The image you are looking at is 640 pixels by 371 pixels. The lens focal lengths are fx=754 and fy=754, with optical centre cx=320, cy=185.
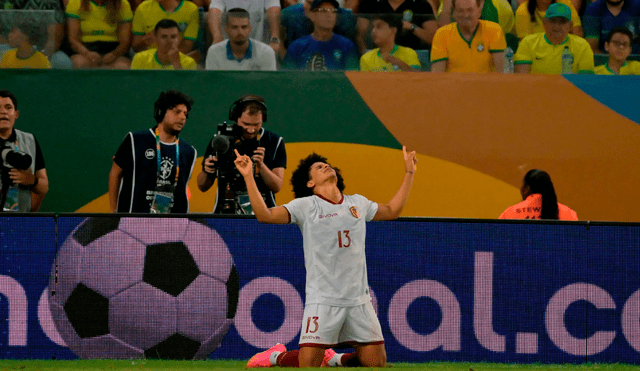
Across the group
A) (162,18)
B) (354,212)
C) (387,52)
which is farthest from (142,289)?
(387,52)

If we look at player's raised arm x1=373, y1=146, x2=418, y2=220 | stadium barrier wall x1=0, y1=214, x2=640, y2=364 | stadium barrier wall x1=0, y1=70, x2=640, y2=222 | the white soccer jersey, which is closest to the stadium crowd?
stadium barrier wall x1=0, y1=70, x2=640, y2=222

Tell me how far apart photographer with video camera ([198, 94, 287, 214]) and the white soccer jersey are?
1.33m

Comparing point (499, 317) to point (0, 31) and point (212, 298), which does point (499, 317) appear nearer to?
point (212, 298)

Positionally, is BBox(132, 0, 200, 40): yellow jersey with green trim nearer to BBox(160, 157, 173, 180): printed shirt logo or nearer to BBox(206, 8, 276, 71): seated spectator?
BBox(206, 8, 276, 71): seated spectator

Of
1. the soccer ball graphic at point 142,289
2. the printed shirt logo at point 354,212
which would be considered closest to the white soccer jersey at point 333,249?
the printed shirt logo at point 354,212

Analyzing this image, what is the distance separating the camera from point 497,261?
18.4 ft

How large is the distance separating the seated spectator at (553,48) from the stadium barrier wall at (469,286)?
3.45 m

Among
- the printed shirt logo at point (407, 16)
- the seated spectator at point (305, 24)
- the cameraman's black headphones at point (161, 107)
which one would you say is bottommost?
the cameraman's black headphones at point (161, 107)

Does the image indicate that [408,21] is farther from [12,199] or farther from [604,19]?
[12,199]

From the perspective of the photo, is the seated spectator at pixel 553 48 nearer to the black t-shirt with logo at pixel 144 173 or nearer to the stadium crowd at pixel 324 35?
the stadium crowd at pixel 324 35

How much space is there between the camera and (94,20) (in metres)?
8.20

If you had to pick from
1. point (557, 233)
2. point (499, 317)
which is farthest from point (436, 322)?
point (557, 233)

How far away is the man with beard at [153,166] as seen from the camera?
638cm

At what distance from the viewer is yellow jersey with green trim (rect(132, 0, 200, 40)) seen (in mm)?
8211
